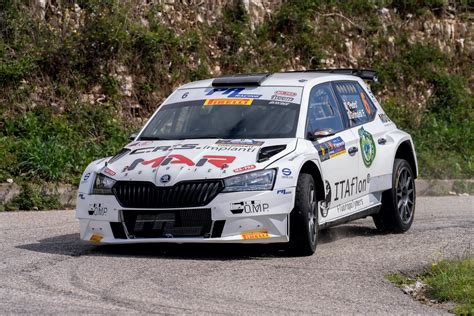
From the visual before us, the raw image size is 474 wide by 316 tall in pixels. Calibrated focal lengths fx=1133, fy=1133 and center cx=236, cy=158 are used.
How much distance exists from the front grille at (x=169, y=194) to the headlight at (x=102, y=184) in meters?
0.15

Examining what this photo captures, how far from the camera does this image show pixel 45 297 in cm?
793

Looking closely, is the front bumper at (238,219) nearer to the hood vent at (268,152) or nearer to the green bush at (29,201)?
the hood vent at (268,152)

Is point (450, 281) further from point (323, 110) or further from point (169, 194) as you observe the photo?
point (323, 110)

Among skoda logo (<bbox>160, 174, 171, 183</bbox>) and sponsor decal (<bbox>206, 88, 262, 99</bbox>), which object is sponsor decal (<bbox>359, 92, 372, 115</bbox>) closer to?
sponsor decal (<bbox>206, 88, 262, 99</bbox>)

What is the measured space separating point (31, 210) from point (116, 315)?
716cm

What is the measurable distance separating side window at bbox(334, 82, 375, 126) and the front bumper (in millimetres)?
2361

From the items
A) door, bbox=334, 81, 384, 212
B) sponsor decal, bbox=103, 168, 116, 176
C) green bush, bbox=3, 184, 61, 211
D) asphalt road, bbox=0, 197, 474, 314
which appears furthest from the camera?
green bush, bbox=3, 184, 61, 211

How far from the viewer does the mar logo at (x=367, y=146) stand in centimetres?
1163

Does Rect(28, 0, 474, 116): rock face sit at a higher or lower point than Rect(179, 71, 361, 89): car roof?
lower

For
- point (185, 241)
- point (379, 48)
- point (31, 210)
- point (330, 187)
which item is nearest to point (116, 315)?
point (185, 241)

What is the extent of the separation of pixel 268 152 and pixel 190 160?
702mm

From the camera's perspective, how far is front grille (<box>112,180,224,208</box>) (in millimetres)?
9586

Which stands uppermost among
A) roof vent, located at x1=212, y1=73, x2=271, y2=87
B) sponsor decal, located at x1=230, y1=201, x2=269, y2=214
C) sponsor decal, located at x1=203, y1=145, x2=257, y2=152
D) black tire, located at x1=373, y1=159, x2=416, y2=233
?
roof vent, located at x1=212, y1=73, x2=271, y2=87

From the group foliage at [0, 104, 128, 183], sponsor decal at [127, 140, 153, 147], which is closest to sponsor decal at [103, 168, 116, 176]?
sponsor decal at [127, 140, 153, 147]
